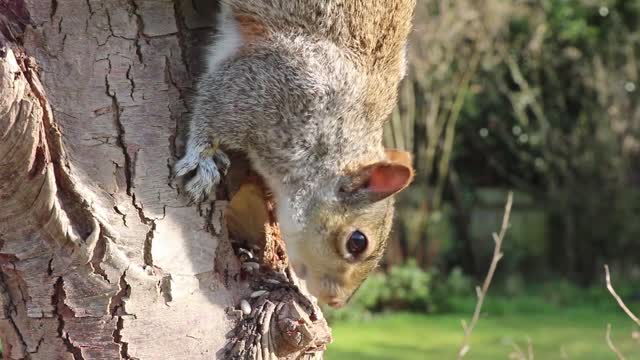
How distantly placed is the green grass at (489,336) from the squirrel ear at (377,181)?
3.76 m

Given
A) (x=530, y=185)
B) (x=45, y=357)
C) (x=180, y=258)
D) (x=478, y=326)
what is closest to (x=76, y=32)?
(x=180, y=258)

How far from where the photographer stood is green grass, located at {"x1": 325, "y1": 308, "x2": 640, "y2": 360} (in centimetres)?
651

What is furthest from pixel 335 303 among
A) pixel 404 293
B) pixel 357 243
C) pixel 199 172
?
pixel 404 293

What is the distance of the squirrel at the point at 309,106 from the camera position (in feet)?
7.32

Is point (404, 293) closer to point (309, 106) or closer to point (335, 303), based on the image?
point (335, 303)

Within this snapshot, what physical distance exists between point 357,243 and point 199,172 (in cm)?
73

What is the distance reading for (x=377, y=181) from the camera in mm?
2459

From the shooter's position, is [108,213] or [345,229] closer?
[108,213]

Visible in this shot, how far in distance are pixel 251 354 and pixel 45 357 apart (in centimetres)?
38

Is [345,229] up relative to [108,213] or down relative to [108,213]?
down

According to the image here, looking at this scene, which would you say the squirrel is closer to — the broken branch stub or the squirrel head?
the squirrel head

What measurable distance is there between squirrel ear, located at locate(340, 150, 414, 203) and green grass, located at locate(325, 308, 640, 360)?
3.76 m

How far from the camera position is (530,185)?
9203 millimetres

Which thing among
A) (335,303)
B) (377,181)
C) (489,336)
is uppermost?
(377,181)
